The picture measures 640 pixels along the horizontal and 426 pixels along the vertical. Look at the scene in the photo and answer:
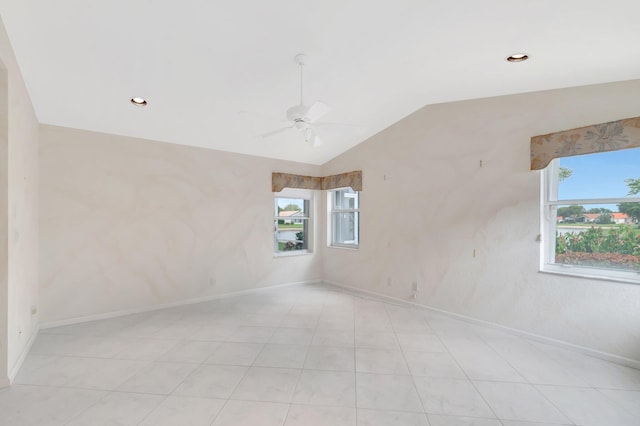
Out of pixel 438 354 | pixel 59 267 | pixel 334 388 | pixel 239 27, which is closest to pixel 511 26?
pixel 239 27

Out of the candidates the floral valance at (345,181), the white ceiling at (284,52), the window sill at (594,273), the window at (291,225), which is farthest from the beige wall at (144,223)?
the window sill at (594,273)

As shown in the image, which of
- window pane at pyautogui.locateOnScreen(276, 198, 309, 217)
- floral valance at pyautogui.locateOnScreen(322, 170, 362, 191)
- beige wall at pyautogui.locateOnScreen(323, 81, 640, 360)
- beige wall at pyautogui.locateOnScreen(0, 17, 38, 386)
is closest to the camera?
beige wall at pyautogui.locateOnScreen(0, 17, 38, 386)

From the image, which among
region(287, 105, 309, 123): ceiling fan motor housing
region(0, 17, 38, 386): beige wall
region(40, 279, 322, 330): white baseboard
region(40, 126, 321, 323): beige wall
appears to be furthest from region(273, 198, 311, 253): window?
region(0, 17, 38, 386): beige wall

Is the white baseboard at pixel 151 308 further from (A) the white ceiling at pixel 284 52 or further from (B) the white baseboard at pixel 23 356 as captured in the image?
(A) the white ceiling at pixel 284 52

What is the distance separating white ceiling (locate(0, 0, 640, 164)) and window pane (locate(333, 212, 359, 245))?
2371 millimetres

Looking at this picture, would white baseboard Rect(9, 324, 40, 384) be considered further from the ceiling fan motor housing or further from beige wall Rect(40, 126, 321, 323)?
the ceiling fan motor housing

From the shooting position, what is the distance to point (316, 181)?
5730 mm

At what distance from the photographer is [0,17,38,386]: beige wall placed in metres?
2.17

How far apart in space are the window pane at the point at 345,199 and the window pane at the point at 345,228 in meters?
0.16

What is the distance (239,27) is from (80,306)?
3763 millimetres

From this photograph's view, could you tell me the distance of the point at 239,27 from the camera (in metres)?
2.23

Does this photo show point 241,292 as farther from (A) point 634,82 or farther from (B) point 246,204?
(A) point 634,82

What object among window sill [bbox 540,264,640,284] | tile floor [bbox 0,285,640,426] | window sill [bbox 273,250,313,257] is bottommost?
tile floor [bbox 0,285,640,426]

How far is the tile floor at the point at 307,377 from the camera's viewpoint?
1942mm
